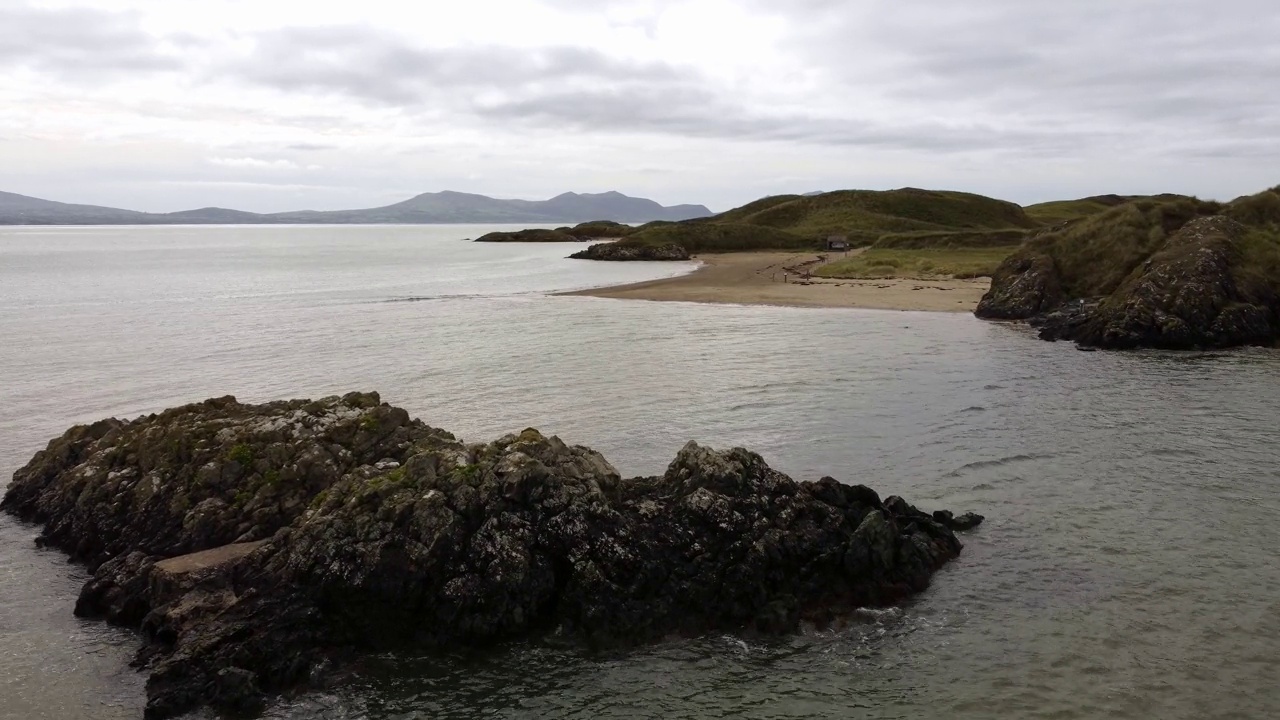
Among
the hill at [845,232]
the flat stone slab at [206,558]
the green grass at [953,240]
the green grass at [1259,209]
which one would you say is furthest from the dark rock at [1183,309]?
the hill at [845,232]

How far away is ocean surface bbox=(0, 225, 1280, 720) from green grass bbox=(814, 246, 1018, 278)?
27.0 meters

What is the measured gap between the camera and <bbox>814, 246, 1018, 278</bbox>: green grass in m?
86.5

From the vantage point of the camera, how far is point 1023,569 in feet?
62.4

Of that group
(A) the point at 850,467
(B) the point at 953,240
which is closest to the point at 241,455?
(A) the point at 850,467

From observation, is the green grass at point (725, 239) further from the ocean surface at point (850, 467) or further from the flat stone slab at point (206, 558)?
the flat stone slab at point (206, 558)

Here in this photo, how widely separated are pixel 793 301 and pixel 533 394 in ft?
125

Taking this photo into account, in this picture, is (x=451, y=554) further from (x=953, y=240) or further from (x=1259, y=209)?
(x=953, y=240)

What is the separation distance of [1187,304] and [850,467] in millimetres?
31400

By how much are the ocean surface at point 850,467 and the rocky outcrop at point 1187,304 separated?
3.05 meters

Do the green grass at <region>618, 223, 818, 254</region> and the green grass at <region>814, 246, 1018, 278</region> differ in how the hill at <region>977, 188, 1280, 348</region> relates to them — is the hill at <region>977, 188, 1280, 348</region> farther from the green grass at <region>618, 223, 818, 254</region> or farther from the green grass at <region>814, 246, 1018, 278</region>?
the green grass at <region>618, 223, 818, 254</region>

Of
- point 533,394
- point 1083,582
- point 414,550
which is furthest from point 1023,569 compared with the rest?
point 533,394

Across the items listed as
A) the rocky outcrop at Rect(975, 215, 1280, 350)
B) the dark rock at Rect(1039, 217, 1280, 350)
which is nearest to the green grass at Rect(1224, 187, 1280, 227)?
the rocky outcrop at Rect(975, 215, 1280, 350)

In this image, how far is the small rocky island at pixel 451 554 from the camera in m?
16.1

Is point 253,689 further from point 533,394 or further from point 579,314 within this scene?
point 579,314
